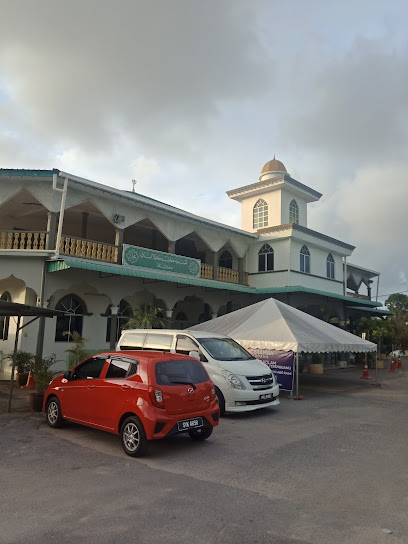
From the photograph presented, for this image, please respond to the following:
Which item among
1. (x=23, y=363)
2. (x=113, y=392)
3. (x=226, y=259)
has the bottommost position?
(x=23, y=363)

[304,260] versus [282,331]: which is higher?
[304,260]

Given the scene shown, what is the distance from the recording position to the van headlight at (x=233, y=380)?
9617 millimetres

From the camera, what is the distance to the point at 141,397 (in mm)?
6609

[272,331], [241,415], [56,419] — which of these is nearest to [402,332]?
[272,331]

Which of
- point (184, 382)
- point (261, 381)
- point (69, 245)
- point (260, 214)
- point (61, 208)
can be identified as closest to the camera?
point (184, 382)

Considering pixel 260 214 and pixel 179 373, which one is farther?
pixel 260 214

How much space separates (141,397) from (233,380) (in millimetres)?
3475

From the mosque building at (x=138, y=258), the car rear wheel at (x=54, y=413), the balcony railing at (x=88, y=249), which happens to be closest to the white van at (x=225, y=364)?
the car rear wheel at (x=54, y=413)

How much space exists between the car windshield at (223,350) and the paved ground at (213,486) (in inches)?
72.3

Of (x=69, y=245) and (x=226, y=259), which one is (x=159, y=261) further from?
(x=226, y=259)

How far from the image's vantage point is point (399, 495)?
5.10m

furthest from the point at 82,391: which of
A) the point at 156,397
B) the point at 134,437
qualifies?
the point at 156,397

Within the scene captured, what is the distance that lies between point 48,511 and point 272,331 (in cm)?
992

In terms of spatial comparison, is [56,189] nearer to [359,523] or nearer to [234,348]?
[234,348]
